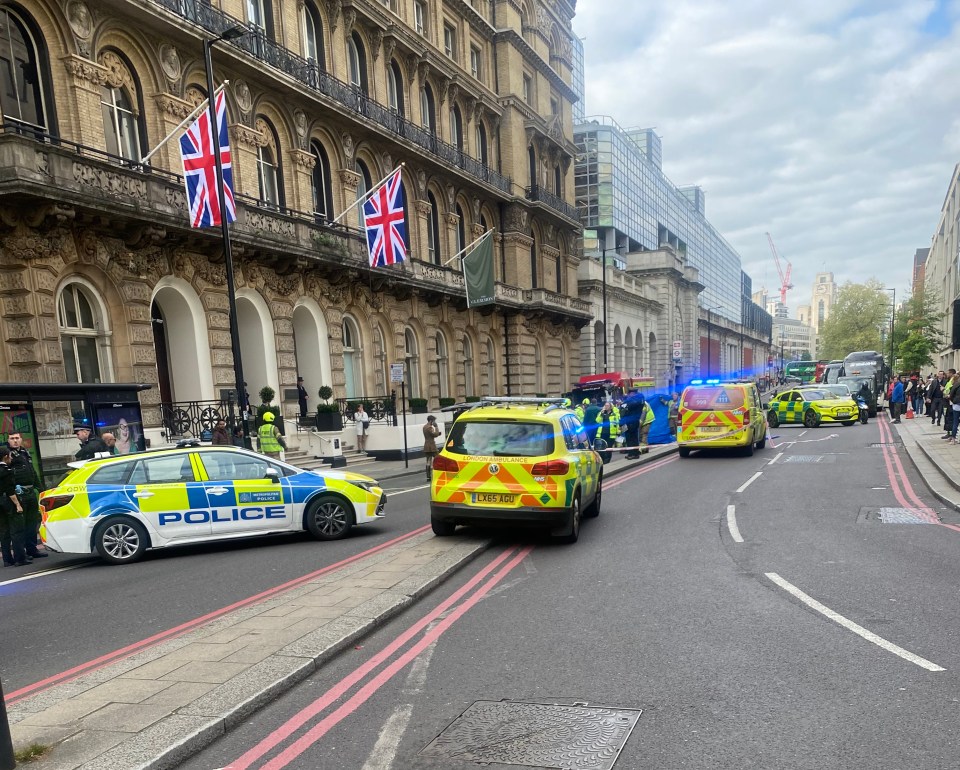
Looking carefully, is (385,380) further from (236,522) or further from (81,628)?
(81,628)

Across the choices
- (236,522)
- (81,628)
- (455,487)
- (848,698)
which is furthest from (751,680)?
(236,522)

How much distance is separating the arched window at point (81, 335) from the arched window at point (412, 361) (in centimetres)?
1378

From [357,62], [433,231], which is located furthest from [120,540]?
[433,231]

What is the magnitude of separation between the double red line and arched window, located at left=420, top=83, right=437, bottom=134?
27191mm

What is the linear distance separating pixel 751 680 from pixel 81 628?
5.62 meters

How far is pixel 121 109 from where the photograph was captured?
16.6 metres

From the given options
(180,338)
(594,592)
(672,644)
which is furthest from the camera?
(180,338)

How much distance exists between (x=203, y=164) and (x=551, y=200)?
28.1 metres

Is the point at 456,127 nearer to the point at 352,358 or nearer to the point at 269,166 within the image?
the point at 269,166

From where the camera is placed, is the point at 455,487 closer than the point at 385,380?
Yes

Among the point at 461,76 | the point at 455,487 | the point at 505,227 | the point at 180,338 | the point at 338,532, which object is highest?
the point at 461,76

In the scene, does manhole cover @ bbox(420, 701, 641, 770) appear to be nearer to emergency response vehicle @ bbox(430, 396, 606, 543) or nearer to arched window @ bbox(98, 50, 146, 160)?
emergency response vehicle @ bbox(430, 396, 606, 543)

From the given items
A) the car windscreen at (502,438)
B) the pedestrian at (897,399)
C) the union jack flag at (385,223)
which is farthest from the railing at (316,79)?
the pedestrian at (897,399)

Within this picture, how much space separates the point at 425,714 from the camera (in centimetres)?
392
